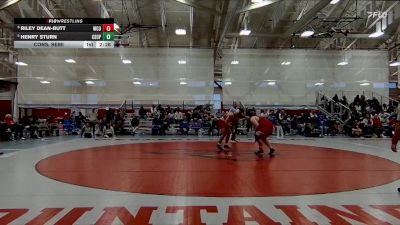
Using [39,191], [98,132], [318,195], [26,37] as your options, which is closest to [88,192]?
[39,191]

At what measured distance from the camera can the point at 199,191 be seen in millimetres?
5004

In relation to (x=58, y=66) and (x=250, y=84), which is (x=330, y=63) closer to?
(x=250, y=84)

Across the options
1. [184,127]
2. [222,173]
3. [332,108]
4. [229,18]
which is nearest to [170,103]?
[184,127]

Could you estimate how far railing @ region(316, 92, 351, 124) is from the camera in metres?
20.0

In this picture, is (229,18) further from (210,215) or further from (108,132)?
(210,215)

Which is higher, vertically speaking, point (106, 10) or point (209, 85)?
point (106, 10)

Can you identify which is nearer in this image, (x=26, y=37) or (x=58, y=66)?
(x=26, y=37)

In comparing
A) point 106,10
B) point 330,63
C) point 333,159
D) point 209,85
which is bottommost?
point 333,159

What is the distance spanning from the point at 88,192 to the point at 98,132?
1349 centimetres

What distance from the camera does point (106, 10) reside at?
19703mm
